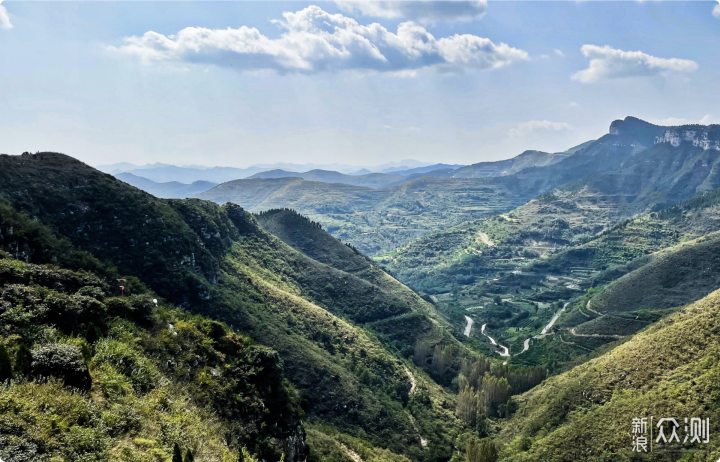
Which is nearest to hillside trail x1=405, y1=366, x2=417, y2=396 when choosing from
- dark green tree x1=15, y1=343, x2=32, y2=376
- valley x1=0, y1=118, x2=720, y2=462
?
valley x1=0, y1=118, x2=720, y2=462

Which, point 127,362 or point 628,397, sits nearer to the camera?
point 127,362

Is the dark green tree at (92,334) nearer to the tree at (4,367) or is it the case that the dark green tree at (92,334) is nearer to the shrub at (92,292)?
the shrub at (92,292)

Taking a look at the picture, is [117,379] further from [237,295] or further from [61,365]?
[237,295]

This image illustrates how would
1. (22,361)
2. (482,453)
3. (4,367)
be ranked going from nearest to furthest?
(4,367)
(22,361)
(482,453)

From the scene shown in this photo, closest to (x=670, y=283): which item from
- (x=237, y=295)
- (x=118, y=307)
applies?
(x=237, y=295)

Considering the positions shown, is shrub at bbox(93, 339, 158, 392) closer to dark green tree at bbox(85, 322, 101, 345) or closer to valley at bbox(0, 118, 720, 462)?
valley at bbox(0, 118, 720, 462)

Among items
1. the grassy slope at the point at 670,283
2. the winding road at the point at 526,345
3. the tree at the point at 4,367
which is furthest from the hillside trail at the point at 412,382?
the grassy slope at the point at 670,283

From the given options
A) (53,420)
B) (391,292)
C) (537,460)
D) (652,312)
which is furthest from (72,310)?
(652,312)
